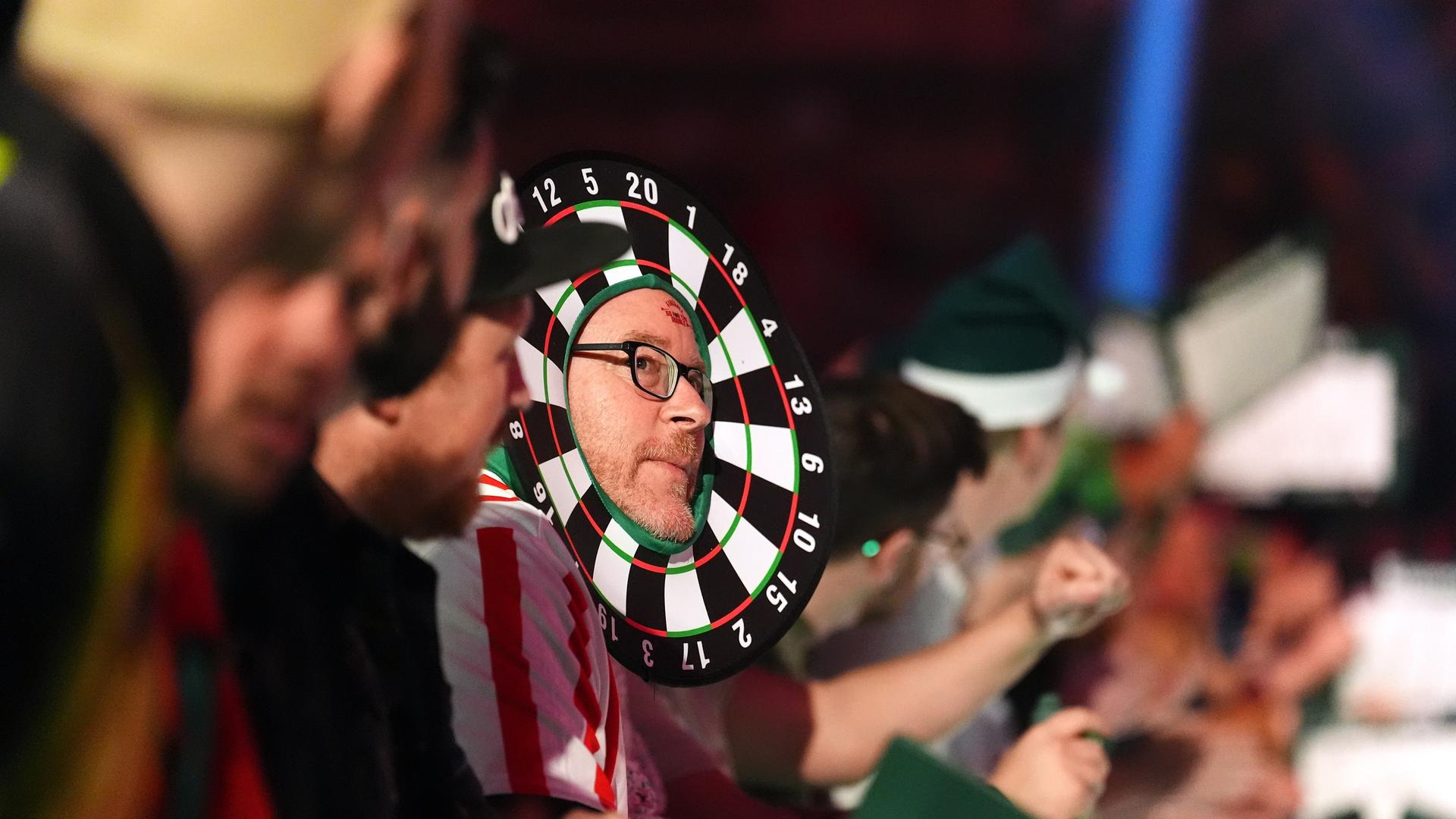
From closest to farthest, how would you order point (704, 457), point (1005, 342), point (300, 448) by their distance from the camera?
1. point (300, 448)
2. point (704, 457)
3. point (1005, 342)

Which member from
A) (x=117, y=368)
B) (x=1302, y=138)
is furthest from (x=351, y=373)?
(x=1302, y=138)

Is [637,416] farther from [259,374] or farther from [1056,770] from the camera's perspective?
[1056,770]

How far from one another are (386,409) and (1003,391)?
150 centimetres

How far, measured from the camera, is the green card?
87 cm

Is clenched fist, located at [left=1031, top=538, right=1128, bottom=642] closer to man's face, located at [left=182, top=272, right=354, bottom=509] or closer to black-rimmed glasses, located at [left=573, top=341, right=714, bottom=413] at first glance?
black-rimmed glasses, located at [left=573, top=341, right=714, bottom=413]

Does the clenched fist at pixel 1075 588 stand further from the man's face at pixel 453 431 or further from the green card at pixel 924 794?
the man's face at pixel 453 431

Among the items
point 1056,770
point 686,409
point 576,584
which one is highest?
point 686,409

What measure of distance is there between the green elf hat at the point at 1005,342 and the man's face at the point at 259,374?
154 centimetres

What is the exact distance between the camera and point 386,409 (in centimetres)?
67

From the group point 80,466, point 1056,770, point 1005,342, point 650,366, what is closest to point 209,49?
point 80,466

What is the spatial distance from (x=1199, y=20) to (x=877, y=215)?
1251 millimetres

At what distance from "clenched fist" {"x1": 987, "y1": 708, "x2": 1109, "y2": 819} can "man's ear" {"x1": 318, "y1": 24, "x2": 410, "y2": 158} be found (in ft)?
2.50

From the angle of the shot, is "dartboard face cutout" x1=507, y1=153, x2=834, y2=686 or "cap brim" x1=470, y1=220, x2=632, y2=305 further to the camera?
"dartboard face cutout" x1=507, y1=153, x2=834, y2=686

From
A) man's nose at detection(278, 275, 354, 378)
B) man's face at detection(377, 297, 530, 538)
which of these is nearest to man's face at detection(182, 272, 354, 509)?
man's nose at detection(278, 275, 354, 378)
